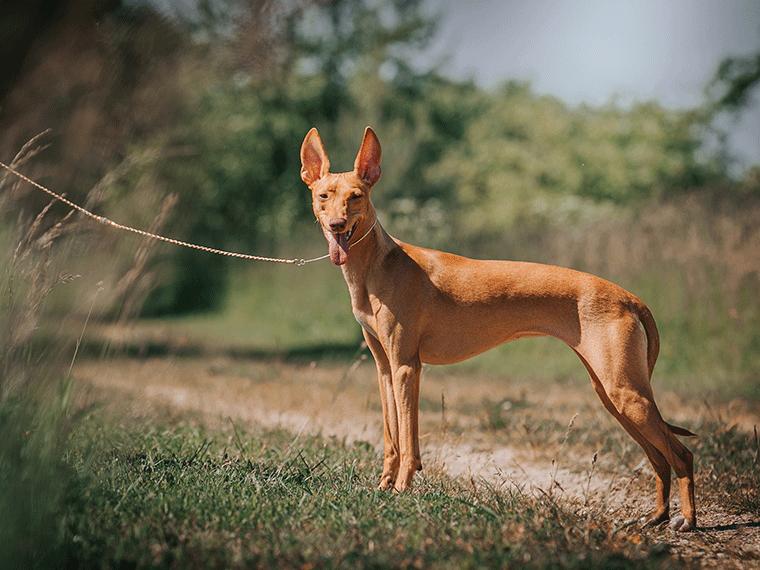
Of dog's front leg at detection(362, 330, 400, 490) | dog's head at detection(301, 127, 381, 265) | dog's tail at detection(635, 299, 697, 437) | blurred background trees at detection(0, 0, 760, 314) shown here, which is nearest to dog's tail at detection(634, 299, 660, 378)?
dog's tail at detection(635, 299, 697, 437)

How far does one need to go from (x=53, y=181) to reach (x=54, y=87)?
96 centimetres

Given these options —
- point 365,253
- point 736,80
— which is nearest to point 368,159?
point 365,253

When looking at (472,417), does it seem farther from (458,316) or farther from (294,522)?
(294,522)

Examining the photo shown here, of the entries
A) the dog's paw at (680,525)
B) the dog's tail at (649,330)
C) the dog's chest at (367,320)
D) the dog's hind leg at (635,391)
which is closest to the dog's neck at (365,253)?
the dog's chest at (367,320)

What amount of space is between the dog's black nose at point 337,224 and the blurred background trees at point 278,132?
143cm

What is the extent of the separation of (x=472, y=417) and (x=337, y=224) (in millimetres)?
3445

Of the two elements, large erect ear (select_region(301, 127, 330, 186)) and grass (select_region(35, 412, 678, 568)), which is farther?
large erect ear (select_region(301, 127, 330, 186))

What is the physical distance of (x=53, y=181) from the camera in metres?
6.39

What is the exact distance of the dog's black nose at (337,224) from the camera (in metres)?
3.05

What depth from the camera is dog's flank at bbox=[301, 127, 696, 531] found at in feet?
10.4

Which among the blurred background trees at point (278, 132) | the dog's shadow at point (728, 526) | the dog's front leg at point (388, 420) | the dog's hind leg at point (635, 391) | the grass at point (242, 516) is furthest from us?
the blurred background trees at point (278, 132)

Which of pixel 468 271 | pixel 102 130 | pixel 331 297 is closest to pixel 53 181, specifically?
pixel 102 130

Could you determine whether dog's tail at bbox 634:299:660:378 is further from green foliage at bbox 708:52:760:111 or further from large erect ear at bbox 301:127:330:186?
green foliage at bbox 708:52:760:111

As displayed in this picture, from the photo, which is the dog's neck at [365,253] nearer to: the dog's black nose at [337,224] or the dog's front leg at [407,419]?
the dog's black nose at [337,224]
